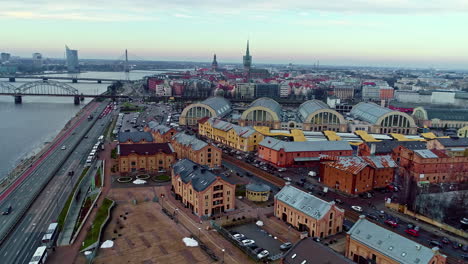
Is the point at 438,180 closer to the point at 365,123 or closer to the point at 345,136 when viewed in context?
the point at 345,136

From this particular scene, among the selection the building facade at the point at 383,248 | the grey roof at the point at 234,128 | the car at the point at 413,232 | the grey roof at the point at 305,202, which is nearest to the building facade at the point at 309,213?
the grey roof at the point at 305,202

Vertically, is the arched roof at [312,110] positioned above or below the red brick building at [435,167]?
above

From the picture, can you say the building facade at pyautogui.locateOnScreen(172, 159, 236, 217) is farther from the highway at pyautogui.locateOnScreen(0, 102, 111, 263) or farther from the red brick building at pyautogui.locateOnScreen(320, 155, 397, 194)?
the red brick building at pyautogui.locateOnScreen(320, 155, 397, 194)

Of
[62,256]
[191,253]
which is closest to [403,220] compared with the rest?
[191,253]

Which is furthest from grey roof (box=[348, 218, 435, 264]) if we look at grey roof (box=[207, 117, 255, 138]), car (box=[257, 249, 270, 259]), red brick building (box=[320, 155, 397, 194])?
grey roof (box=[207, 117, 255, 138])

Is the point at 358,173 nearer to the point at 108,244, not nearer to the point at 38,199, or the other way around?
the point at 108,244

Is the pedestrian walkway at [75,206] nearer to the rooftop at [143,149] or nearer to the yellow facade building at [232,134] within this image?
the rooftop at [143,149]

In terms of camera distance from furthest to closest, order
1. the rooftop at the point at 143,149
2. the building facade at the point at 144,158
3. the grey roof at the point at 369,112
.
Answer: the grey roof at the point at 369,112, the rooftop at the point at 143,149, the building facade at the point at 144,158
